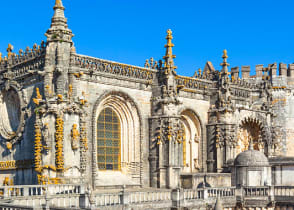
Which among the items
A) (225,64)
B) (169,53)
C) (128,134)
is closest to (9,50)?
(128,134)

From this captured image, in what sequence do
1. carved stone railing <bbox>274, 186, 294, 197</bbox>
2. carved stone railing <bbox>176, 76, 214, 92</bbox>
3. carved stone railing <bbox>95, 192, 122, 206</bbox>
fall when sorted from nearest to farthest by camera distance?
carved stone railing <bbox>95, 192, 122, 206</bbox> < carved stone railing <bbox>274, 186, 294, 197</bbox> < carved stone railing <bbox>176, 76, 214, 92</bbox>

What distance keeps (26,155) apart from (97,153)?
4073 mm

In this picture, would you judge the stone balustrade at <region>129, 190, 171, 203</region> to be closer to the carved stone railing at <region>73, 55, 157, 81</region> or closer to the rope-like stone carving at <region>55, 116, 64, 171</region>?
the rope-like stone carving at <region>55, 116, 64, 171</region>

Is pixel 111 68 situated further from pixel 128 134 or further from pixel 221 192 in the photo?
pixel 221 192

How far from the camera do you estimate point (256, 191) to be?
90.7 feet

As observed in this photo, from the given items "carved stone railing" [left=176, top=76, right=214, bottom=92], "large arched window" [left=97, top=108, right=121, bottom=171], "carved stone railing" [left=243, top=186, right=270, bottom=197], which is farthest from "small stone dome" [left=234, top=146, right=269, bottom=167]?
"large arched window" [left=97, top=108, right=121, bottom=171]

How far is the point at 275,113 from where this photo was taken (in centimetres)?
4009

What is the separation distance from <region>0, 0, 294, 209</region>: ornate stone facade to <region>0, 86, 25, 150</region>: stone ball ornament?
6cm

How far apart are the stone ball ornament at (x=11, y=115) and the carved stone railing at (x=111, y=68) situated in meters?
4.18

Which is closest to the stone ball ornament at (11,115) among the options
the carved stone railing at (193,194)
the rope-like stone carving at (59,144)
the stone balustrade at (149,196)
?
the rope-like stone carving at (59,144)

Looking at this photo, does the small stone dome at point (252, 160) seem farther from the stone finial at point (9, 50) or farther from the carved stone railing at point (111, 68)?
the stone finial at point (9, 50)

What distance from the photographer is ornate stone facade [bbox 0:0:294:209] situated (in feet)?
85.0

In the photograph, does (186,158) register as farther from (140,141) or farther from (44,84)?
(44,84)

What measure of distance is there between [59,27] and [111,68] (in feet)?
14.7
